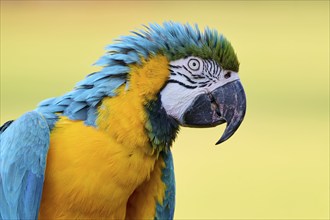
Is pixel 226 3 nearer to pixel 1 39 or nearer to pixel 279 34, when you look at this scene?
pixel 279 34

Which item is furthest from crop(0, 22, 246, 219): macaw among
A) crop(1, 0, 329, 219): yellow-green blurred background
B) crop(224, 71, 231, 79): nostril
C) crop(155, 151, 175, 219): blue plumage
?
crop(1, 0, 329, 219): yellow-green blurred background

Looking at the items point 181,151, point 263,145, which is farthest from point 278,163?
point 181,151

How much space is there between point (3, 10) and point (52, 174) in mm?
6143

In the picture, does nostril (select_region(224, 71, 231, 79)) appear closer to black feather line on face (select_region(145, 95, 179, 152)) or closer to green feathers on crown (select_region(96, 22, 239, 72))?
green feathers on crown (select_region(96, 22, 239, 72))

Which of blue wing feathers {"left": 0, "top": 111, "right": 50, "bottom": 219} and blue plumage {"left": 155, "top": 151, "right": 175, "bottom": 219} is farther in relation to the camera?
blue plumage {"left": 155, "top": 151, "right": 175, "bottom": 219}

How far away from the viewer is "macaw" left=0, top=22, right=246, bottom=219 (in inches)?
90.8

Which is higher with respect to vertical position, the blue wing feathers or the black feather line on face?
the black feather line on face

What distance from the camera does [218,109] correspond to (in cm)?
236

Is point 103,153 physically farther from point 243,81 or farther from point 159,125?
point 243,81

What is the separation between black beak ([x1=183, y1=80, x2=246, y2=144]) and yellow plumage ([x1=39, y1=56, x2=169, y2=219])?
12 cm

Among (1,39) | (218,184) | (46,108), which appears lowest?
(218,184)

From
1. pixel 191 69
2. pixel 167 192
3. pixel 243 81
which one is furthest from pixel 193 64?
→ pixel 243 81

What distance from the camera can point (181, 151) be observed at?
538cm

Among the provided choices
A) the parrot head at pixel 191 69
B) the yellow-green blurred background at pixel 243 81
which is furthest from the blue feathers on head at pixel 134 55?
the yellow-green blurred background at pixel 243 81
